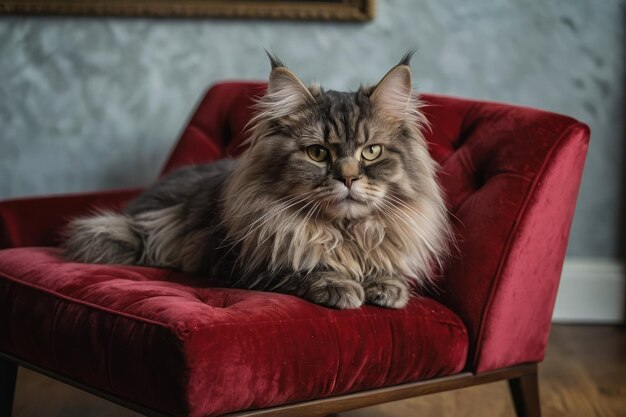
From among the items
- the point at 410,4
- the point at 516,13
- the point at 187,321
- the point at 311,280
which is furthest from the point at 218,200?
the point at 516,13

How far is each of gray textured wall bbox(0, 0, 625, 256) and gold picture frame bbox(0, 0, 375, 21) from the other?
52mm

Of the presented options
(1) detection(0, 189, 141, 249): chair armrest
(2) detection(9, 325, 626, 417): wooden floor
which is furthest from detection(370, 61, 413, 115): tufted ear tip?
(1) detection(0, 189, 141, 249): chair armrest

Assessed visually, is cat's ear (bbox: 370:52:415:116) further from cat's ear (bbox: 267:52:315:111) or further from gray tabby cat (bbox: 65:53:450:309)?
cat's ear (bbox: 267:52:315:111)

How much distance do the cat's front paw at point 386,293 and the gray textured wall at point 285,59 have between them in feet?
4.62

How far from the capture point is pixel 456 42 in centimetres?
296

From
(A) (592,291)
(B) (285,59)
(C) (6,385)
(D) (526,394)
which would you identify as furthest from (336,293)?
(A) (592,291)

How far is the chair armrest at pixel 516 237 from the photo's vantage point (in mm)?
1741

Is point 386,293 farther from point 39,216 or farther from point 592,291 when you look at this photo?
point 592,291

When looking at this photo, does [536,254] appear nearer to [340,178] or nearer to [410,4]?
[340,178]


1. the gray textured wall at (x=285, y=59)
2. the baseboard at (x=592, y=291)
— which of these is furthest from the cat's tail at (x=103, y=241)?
the baseboard at (x=592, y=291)

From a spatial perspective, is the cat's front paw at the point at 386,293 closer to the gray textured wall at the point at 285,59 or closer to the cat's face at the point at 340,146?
the cat's face at the point at 340,146

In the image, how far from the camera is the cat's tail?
2037 millimetres

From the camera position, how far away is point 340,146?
168 cm

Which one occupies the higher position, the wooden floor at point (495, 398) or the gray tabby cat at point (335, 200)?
the gray tabby cat at point (335, 200)
